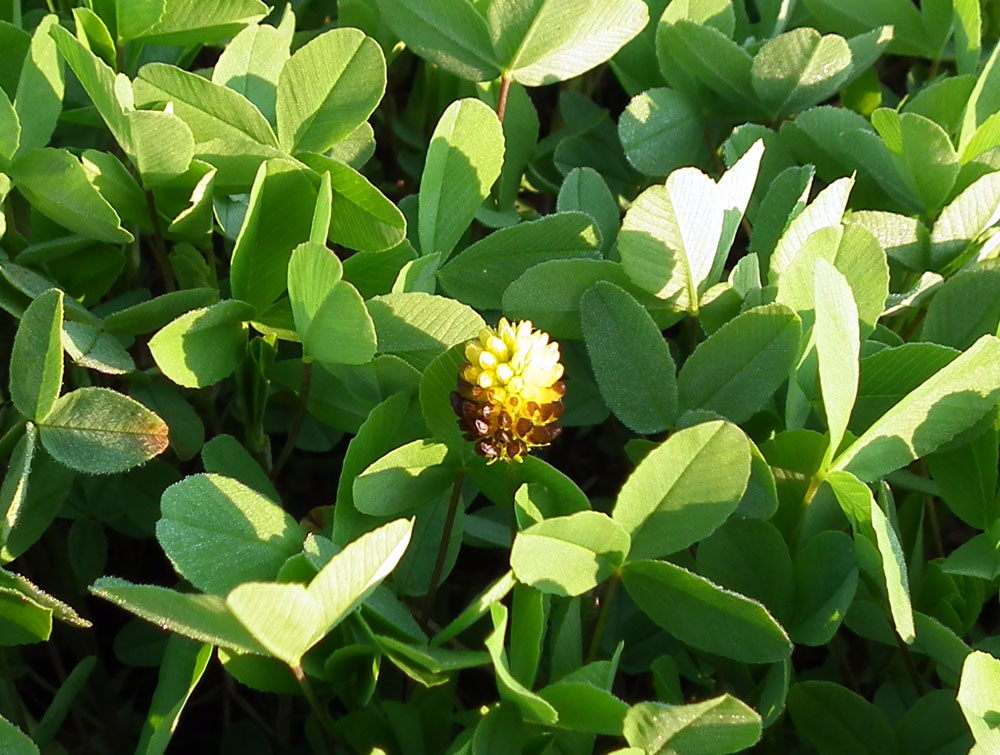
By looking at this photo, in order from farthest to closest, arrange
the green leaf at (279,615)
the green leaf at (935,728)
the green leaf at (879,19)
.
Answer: the green leaf at (879,19) < the green leaf at (935,728) < the green leaf at (279,615)

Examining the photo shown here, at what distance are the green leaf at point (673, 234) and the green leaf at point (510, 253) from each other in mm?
76

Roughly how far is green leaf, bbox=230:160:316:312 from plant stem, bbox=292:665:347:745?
29cm

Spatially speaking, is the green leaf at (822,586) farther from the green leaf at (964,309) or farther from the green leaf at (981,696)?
the green leaf at (964,309)

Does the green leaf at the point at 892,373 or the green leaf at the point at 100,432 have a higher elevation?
the green leaf at the point at 892,373

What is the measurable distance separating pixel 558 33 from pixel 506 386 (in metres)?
0.39

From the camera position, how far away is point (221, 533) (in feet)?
2.48

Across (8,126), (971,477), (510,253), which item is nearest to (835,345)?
(971,477)

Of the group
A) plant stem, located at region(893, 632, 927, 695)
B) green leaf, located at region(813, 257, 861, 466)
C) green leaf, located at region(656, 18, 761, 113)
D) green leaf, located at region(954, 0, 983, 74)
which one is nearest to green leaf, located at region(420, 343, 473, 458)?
green leaf, located at region(813, 257, 861, 466)

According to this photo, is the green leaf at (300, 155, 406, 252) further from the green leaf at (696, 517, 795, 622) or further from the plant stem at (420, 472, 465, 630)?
the green leaf at (696, 517, 795, 622)

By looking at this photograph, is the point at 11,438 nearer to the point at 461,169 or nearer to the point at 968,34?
the point at 461,169

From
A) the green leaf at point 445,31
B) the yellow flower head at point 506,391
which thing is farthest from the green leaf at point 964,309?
the green leaf at point 445,31

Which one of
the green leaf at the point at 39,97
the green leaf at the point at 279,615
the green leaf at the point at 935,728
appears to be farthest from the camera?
the green leaf at the point at 39,97

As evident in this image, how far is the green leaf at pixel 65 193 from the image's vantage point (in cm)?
88

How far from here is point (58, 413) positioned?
844 mm
